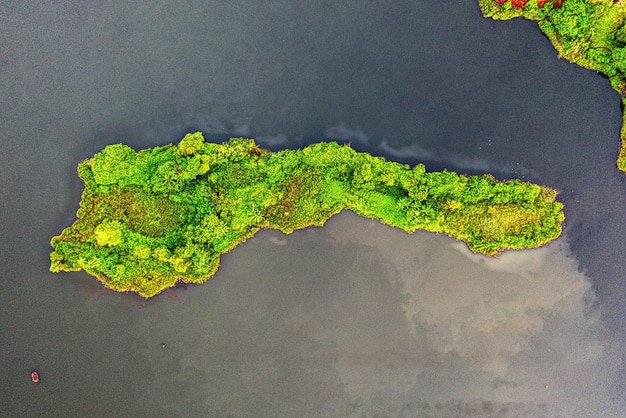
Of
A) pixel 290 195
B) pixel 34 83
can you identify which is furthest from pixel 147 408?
pixel 34 83

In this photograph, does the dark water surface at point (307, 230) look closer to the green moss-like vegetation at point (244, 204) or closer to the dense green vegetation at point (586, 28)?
the dense green vegetation at point (586, 28)

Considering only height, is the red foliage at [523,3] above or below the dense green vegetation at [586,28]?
above

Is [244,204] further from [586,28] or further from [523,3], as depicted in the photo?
[586,28]

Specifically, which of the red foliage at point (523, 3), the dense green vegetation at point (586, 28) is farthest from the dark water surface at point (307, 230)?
the red foliage at point (523, 3)

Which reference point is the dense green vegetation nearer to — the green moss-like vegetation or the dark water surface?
the dark water surface

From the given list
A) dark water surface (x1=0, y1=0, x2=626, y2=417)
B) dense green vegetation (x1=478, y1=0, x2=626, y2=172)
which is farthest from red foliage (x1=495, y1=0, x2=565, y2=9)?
dark water surface (x1=0, y1=0, x2=626, y2=417)

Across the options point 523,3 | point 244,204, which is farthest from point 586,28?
point 244,204

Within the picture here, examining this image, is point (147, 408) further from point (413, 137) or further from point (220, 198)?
point (413, 137)
